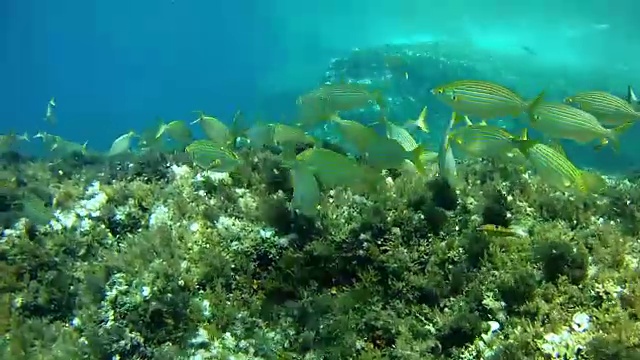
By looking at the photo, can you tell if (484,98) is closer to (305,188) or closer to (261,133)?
(305,188)

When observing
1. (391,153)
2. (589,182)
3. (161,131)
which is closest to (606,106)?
(589,182)

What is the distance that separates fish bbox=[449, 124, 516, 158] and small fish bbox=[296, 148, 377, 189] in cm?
84

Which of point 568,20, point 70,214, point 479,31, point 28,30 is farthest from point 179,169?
point 28,30

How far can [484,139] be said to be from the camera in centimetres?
374

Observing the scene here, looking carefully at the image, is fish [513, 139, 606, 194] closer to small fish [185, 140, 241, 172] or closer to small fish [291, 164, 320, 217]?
small fish [291, 164, 320, 217]

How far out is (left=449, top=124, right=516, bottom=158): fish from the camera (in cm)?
370

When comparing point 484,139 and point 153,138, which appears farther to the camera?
point 153,138

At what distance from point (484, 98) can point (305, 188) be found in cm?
162

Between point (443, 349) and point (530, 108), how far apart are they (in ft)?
6.54

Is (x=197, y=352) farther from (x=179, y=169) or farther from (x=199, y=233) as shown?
(x=179, y=169)

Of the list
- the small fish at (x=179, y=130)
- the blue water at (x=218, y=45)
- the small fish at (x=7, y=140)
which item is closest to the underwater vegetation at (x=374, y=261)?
the small fish at (x=179, y=130)

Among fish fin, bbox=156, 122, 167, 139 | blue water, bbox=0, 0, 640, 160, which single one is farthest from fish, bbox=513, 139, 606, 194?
blue water, bbox=0, 0, 640, 160

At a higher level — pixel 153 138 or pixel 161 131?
pixel 161 131

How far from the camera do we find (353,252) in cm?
400
